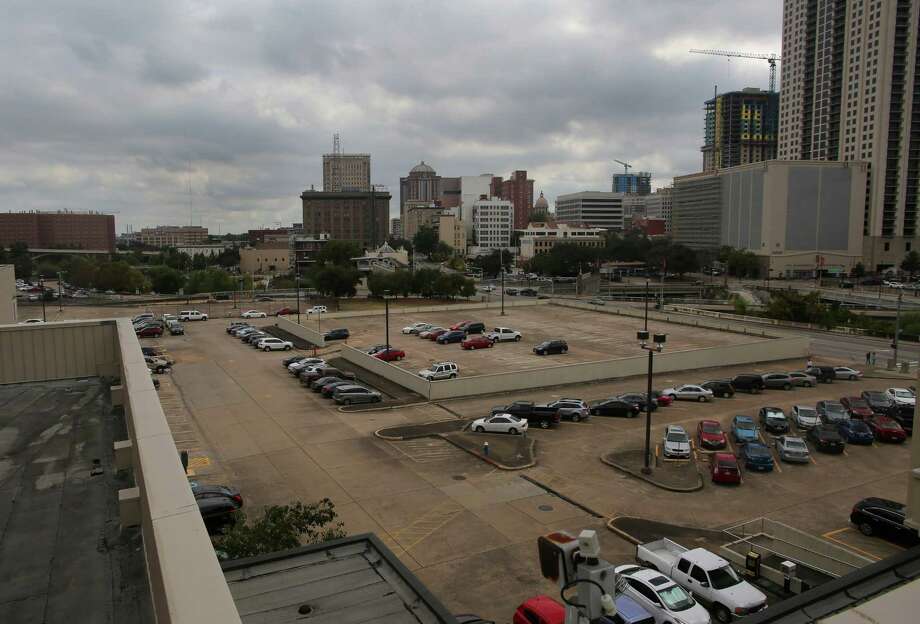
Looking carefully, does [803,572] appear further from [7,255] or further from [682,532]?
[7,255]

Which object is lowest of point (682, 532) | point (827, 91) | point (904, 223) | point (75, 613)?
point (682, 532)

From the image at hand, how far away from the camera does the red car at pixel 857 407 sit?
30.7 metres

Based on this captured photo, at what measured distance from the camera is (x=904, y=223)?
468ft

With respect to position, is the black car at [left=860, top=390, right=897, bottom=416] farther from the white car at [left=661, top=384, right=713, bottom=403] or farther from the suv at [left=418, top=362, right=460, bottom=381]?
the suv at [left=418, top=362, right=460, bottom=381]

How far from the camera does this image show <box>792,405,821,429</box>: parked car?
2964cm

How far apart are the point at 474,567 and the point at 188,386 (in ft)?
87.6

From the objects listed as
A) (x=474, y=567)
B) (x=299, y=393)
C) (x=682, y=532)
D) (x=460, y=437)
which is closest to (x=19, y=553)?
(x=474, y=567)

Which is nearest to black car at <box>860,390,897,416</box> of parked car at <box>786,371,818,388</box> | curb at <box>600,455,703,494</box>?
parked car at <box>786,371,818,388</box>

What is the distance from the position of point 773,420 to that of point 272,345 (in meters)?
34.7

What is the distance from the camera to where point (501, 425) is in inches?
1113

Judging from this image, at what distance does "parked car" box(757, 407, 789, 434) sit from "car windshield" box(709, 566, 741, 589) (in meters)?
16.0

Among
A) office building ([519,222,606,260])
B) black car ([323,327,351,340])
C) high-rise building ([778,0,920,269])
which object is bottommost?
black car ([323,327,351,340])

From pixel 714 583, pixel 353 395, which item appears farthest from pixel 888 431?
pixel 353 395

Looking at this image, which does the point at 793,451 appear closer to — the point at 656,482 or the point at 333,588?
the point at 656,482
